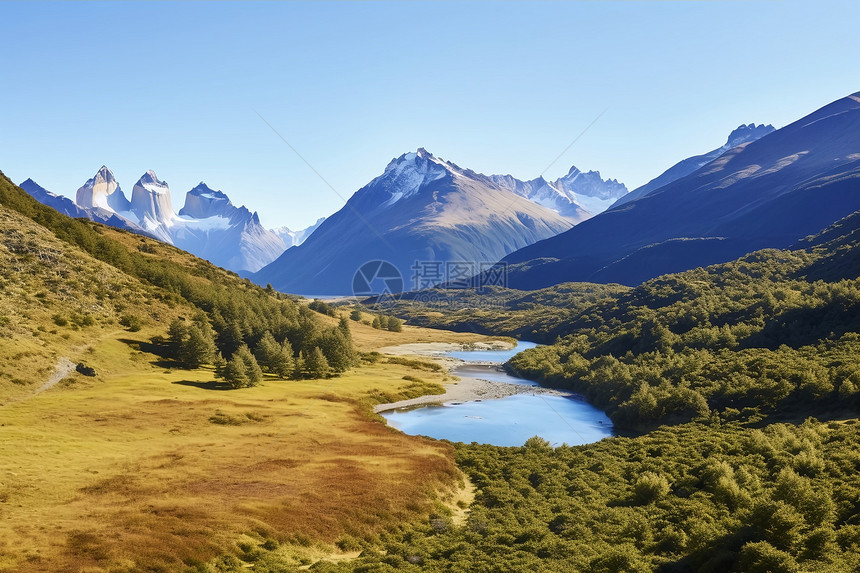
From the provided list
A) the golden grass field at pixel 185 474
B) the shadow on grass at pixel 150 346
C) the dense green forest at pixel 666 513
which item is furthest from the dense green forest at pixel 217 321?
the dense green forest at pixel 666 513

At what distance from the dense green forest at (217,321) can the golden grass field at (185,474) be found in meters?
14.4

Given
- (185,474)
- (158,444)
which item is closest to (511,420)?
(158,444)

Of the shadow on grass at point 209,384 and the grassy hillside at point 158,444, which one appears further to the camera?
the shadow on grass at point 209,384

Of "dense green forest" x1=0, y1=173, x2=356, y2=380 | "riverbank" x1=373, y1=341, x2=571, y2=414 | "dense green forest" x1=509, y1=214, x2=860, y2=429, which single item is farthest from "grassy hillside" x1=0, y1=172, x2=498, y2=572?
"dense green forest" x1=509, y1=214, x2=860, y2=429

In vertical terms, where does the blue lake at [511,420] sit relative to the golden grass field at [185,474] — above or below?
below

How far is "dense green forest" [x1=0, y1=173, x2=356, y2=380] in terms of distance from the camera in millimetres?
96875

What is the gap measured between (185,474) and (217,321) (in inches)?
2967

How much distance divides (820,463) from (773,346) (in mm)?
54051

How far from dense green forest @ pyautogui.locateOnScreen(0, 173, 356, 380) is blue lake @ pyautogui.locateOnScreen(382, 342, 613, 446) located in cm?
2746

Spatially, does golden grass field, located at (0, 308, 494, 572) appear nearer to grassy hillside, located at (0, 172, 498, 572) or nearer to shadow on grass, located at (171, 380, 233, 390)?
grassy hillside, located at (0, 172, 498, 572)

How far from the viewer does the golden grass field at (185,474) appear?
32.0 metres

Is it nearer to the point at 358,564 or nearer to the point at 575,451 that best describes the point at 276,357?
the point at 575,451

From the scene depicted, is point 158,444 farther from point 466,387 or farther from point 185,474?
point 466,387

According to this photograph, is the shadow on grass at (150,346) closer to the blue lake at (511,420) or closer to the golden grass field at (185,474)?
the golden grass field at (185,474)
